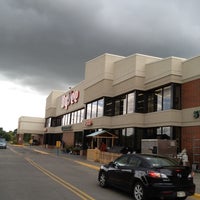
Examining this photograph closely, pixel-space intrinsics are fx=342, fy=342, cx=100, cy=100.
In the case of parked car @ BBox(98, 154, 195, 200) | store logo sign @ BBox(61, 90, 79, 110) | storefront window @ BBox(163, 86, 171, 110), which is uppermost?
store logo sign @ BBox(61, 90, 79, 110)

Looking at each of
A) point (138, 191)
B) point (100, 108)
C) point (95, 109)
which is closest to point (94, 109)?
point (95, 109)

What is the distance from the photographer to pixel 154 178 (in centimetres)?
1018

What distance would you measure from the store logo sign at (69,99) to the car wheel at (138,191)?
131ft

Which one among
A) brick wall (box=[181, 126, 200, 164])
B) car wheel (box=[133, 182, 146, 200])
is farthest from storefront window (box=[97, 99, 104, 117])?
car wheel (box=[133, 182, 146, 200])

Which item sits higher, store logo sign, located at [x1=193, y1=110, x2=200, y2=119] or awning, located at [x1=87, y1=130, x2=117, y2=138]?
store logo sign, located at [x1=193, y1=110, x2=200, y2=119]

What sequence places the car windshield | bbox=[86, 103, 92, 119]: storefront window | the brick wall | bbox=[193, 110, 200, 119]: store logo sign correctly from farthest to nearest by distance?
bbox=[86, 103, 92, 119]: storefront window, the brick wall, bbox=[193, 110, 200, 119]: store logo sign, the car windshield

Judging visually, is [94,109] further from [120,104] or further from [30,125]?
[30,125]

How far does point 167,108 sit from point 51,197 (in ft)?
58.2

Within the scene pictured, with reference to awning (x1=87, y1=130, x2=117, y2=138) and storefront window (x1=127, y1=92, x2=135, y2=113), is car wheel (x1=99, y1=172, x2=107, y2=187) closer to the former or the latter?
storefront window (x1=127, y1=92, x2=135, y2=113)

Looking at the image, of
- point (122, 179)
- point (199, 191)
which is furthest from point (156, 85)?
point (122, 179)

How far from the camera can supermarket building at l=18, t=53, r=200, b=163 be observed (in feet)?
82.7

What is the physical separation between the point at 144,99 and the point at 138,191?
1952cm

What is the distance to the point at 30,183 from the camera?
13.3 metres

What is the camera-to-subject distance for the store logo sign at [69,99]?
5097 cm
